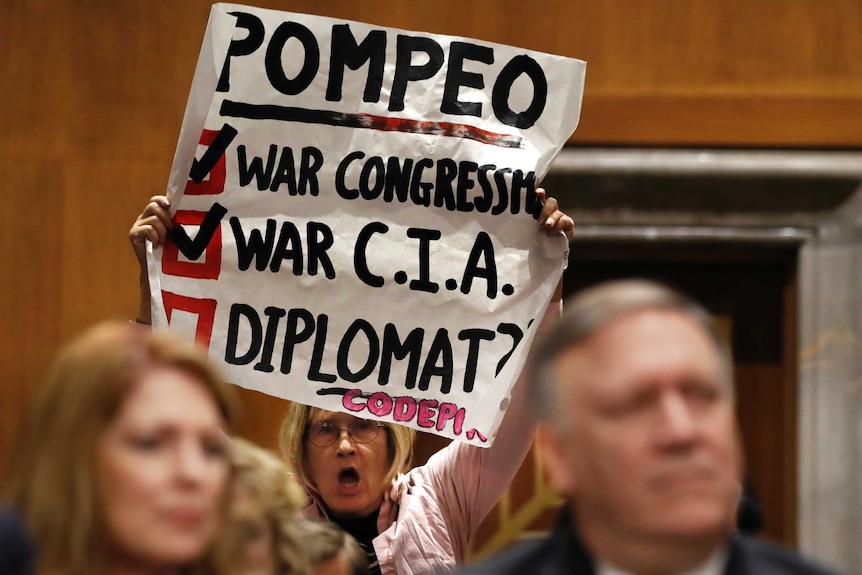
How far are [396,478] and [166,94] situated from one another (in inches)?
67.2

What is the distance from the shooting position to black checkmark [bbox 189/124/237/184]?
2.52 meters

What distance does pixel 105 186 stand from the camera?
12.3 feet

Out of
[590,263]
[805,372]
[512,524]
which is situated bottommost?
[512,524]

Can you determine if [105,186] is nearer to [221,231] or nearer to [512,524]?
[221,231]

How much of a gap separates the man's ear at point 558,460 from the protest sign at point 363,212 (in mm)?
1135

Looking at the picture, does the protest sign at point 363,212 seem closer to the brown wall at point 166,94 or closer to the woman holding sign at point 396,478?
the woman holding sign at point 396,478

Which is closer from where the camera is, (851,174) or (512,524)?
(851,174)

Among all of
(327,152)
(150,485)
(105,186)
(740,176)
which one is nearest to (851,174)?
A: (740,176)

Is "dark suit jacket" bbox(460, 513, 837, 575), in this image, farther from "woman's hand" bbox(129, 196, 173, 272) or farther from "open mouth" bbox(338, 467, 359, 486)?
"woman's hand" bbox(129, 196, 173, 272)

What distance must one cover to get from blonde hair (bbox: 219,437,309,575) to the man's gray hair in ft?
1.14

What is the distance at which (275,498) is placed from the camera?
58.6 inches

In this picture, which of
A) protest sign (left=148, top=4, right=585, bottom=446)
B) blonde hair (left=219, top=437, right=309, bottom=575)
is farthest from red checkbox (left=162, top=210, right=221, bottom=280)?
blonde hair (left=219, top=437, right=309, bottom=575)

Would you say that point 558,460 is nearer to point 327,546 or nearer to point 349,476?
point 327,546

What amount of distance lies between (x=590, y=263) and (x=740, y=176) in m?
0.53
